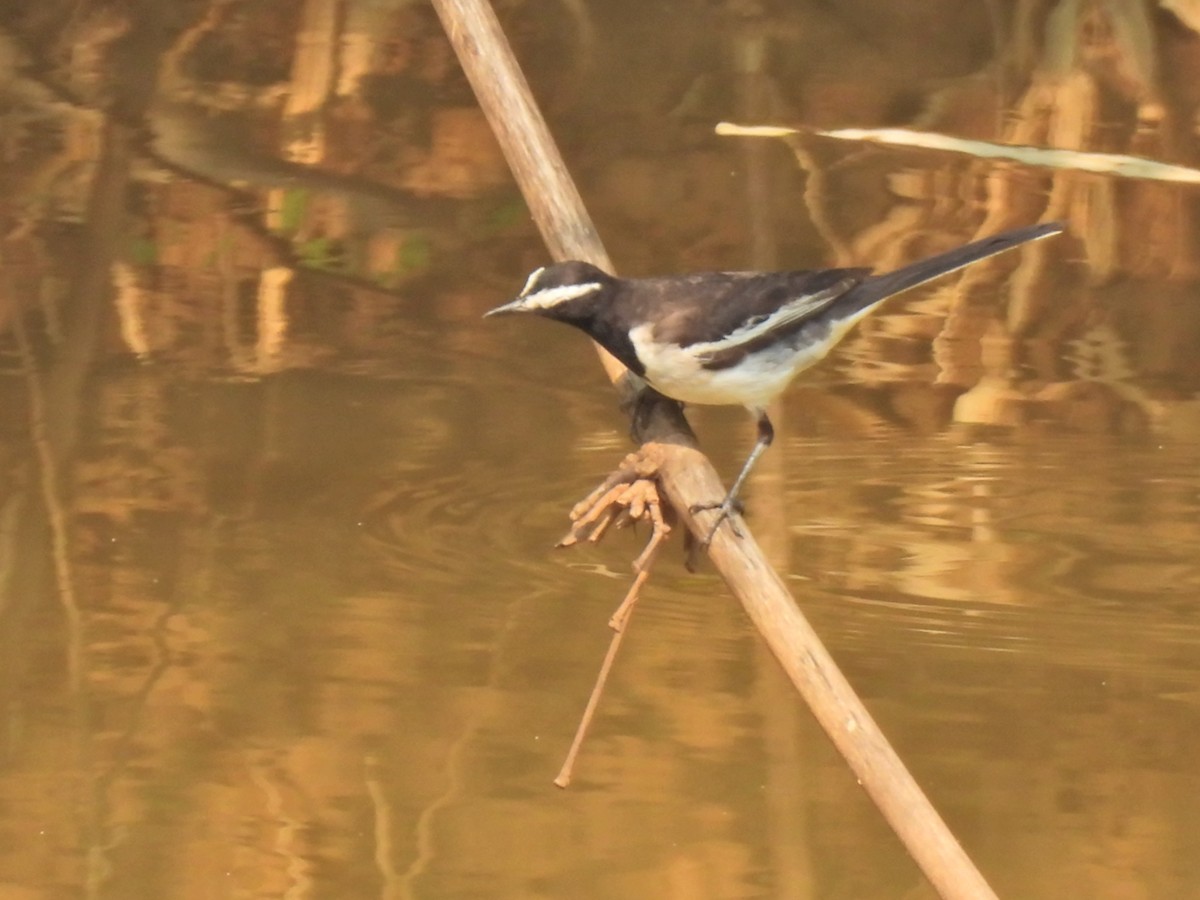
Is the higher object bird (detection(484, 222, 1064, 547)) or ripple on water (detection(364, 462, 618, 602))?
bird (detection(484, 222, 1064, 547))

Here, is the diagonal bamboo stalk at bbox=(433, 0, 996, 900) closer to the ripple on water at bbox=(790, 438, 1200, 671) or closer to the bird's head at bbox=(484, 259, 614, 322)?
the bird's head at bbox=(484, 259, 614, 322)

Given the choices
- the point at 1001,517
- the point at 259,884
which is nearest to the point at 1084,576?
the point at 1001,517

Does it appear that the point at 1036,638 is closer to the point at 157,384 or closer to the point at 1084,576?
the point at 1084,576

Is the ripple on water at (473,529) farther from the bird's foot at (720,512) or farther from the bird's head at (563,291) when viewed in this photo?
the bird's foot at (720,512)

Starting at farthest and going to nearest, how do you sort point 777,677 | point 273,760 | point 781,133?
1. point 781,133
2. point 777,677
3. point 273,760

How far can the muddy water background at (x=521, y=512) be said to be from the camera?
3.38 metres

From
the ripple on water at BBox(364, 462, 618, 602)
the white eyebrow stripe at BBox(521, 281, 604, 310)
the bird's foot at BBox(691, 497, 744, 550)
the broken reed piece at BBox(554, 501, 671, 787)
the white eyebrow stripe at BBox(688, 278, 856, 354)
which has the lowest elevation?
the ripple on water at BBox(364, 462, 618, 602)

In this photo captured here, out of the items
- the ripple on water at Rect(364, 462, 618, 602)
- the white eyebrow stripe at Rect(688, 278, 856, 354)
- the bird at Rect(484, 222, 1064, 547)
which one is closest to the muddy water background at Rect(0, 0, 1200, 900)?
the ripple on water at Rect(364, 462, 618, 602)

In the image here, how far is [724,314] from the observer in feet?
10.4

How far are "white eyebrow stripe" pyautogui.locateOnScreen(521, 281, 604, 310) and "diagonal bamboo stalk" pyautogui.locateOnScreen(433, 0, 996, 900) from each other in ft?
0.30

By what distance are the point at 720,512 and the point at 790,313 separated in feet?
2.19

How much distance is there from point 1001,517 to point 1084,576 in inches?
10.9

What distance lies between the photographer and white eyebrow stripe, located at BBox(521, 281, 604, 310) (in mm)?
3006

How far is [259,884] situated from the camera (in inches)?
129
